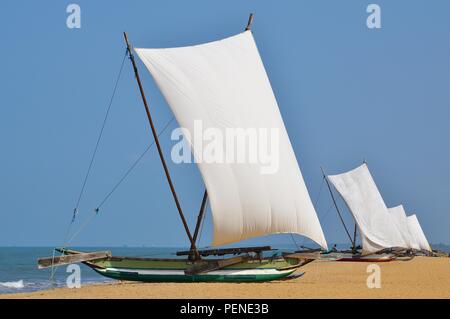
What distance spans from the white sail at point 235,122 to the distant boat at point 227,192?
0.12 feet

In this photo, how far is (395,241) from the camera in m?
58.5

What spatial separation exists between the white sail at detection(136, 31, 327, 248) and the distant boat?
4cm

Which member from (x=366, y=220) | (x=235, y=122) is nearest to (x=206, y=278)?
(x=235, y=122)

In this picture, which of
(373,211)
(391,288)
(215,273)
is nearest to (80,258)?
(215,273)

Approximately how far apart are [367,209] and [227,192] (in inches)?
1216

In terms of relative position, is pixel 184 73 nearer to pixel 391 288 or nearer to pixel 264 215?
pixel 264 215

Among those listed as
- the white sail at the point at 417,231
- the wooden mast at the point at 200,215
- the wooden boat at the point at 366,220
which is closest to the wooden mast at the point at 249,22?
the wooden mast at the point at 200,215

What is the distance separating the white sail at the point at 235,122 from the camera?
2872cm

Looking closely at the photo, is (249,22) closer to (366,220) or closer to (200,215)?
(200,215)

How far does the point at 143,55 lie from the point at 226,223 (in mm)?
7593

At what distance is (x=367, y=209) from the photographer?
189ft

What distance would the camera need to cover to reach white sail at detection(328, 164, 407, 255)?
55500 millimetres

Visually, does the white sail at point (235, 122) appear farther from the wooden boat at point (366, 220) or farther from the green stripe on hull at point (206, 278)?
the wooden boat at point (366, 220)
